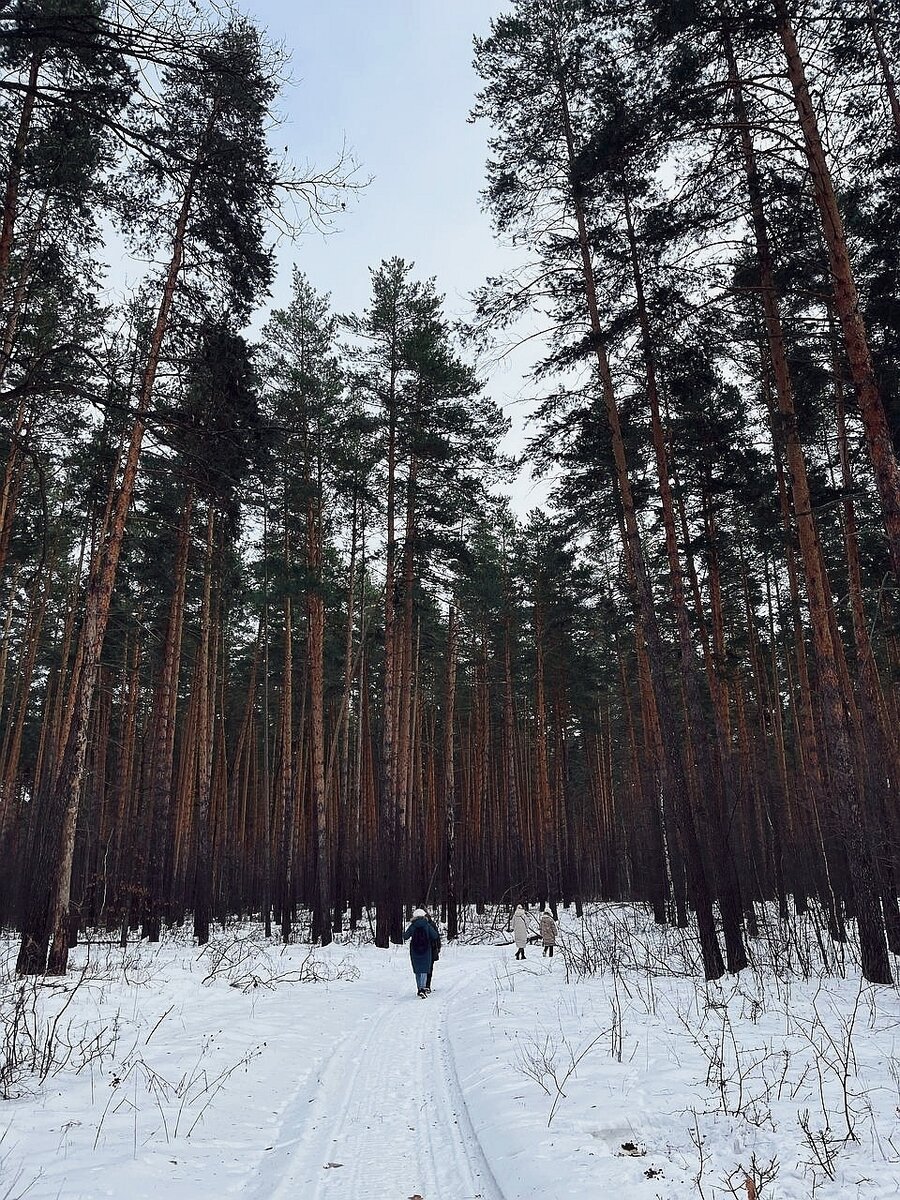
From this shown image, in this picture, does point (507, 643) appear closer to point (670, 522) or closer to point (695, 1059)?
point (670, 522)

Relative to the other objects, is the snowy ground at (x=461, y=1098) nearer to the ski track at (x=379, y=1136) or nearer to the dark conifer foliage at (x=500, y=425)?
the ski track at (x=379, y=1136)

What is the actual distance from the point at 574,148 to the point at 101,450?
11.0 metres

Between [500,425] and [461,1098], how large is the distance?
1666cm

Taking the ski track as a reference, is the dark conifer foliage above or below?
above

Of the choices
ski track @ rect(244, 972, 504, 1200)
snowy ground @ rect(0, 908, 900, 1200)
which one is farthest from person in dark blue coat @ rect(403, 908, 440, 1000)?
ski track @ rect(244, 972, 504, 1200)

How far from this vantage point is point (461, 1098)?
552cm

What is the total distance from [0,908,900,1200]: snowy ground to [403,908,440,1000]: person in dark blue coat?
7.01 feet

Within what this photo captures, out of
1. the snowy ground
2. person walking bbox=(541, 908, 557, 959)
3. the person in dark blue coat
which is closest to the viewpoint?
the snowy ground

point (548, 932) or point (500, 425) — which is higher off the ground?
point (500, 425)

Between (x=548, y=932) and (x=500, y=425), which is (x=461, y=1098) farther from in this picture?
(x=500, y=425)

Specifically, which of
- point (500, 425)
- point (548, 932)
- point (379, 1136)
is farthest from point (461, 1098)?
point (500, 425)

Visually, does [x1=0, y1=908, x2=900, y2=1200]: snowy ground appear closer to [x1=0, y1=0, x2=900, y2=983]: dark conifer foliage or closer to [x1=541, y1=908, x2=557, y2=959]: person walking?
[x1=0, y1=0, x2=900, y2=983]: dark conifer foliage

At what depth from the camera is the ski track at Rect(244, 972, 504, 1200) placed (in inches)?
152

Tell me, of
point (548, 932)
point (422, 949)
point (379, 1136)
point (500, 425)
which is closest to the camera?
point (379, 1136)
